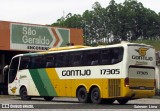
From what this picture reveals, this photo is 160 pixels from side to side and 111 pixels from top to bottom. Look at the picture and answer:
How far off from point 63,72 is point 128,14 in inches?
4318

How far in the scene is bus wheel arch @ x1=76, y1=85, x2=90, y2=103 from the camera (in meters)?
24.0

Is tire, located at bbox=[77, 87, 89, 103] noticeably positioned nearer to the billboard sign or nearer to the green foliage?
the billboard sign

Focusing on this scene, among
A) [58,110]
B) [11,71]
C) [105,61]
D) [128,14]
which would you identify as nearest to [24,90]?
[11,71]

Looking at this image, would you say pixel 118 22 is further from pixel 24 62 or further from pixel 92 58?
pixel 92 58

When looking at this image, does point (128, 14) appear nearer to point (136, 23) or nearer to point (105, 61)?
point (136, 23)

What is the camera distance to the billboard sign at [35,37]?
122 feet

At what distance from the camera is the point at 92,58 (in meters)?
24.0

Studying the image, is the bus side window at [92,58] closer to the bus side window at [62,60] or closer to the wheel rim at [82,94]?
the wheel rim at [82,94]

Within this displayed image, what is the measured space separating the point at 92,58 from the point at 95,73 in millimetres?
823

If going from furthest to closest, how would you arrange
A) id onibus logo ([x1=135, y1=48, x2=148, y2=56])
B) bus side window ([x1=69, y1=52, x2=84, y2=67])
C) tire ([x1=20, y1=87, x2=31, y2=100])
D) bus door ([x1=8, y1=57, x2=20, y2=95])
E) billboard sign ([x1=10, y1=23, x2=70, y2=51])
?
billboard sign ([x1=10, y1=23, x2=70, y2=51])
bus door ([x1=8, y1=57, x2=20, y2=95])
tire ([x1=20, y1=87, x2=31, y2=100])
bus side window ([x1=69, y1=52, x2=84, y2=67])
id onibus logo ([x1=135, y1=48, x2=148, y2=56])

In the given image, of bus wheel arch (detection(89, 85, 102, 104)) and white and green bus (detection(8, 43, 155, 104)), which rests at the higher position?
white and green bus (detection(8, 43, 155, 104))

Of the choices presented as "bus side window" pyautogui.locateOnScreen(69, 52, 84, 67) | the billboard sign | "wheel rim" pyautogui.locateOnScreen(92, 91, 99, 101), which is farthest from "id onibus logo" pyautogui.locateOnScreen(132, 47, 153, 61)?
the billboard sign

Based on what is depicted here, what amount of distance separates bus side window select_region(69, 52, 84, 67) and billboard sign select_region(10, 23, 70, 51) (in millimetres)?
12348

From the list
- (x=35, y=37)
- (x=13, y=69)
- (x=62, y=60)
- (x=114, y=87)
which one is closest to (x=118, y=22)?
(x=35, y=37)
